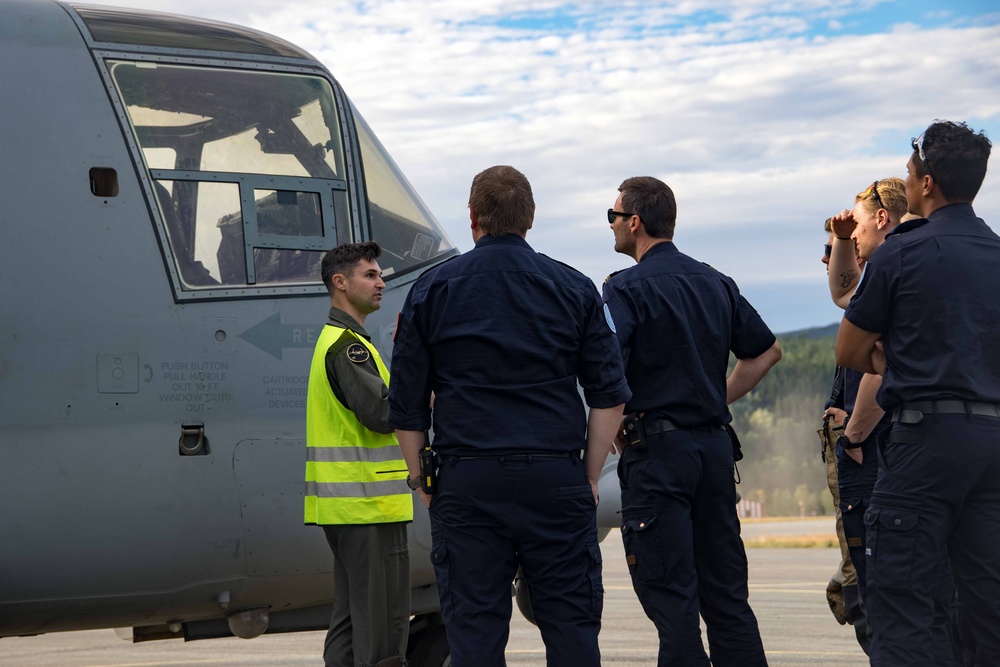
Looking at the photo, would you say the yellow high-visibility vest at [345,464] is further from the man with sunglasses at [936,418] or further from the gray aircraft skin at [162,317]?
the man with sunglasses at [936,418]

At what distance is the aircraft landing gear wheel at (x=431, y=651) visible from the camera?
588cm

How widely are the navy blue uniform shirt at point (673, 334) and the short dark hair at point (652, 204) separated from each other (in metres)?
0.07

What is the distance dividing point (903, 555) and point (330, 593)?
288 cm

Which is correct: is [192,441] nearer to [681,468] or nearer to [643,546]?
[643,546]

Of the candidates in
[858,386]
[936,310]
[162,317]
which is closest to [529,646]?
[858,386]

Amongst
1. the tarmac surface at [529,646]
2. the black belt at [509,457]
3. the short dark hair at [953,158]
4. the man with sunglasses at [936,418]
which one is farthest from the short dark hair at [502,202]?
the tarmac surface at [529,646]

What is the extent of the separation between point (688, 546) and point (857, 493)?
3.72ft

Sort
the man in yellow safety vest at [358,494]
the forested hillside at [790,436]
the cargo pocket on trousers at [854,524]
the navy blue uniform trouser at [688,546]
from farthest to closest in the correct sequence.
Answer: the forested hillside at [790,436] < the cargo pocket on trousers at [854,524] < the man in yellow safety vest at [358,494] < the navy blue uniform trouser at [688,546]

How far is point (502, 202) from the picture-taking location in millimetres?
4102

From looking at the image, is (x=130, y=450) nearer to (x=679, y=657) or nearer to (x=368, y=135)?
(x=368, y=135)

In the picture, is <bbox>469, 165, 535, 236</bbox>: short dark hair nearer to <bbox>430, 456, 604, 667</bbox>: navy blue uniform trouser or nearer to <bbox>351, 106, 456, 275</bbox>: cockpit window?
<bbox>430, 456, 604, 667</bbox>: navy blue uniform trouser

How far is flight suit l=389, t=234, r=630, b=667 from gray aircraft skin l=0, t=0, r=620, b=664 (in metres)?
1.53

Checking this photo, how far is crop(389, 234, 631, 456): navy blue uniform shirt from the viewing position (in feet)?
12.8

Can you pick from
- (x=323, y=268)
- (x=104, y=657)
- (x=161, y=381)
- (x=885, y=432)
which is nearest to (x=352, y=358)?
(x=323, y=268)
